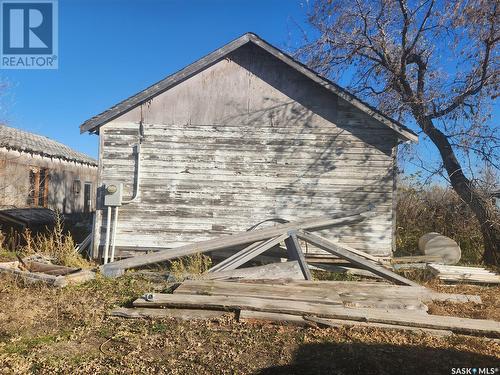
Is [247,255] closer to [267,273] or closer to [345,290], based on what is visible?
[267,273]

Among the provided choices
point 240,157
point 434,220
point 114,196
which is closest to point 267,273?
point 240,157

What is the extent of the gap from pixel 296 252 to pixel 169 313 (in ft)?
10.9

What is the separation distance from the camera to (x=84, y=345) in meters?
4.59

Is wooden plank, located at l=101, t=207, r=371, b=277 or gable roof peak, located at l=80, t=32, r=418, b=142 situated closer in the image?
wooden plank, located at l=101, t=207, r=371, b=277

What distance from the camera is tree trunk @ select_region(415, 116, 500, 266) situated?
11086mm

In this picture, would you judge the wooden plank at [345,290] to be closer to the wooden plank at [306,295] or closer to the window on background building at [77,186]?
the wooden plank at [306,295]

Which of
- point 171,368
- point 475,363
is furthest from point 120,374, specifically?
point 475,363

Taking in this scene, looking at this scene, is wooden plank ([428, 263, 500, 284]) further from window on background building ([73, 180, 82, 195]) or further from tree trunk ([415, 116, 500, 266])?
window on background building ([73, 180, 82, 195])

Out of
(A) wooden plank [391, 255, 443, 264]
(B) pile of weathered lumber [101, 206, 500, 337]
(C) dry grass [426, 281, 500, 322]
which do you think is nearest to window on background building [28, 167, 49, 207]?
(B) pile of weathered lumber [101, 206, 500, 337]

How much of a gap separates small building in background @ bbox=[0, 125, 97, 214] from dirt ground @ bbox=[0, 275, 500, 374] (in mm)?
12501

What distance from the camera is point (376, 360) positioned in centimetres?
421

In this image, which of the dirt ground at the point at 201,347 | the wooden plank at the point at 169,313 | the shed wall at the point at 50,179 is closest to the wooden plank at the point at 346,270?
the dirt ground at the point at 201,347

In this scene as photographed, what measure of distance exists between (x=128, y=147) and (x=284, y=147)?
3826 millimetres

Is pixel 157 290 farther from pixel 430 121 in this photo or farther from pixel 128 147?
pixel 430 121
